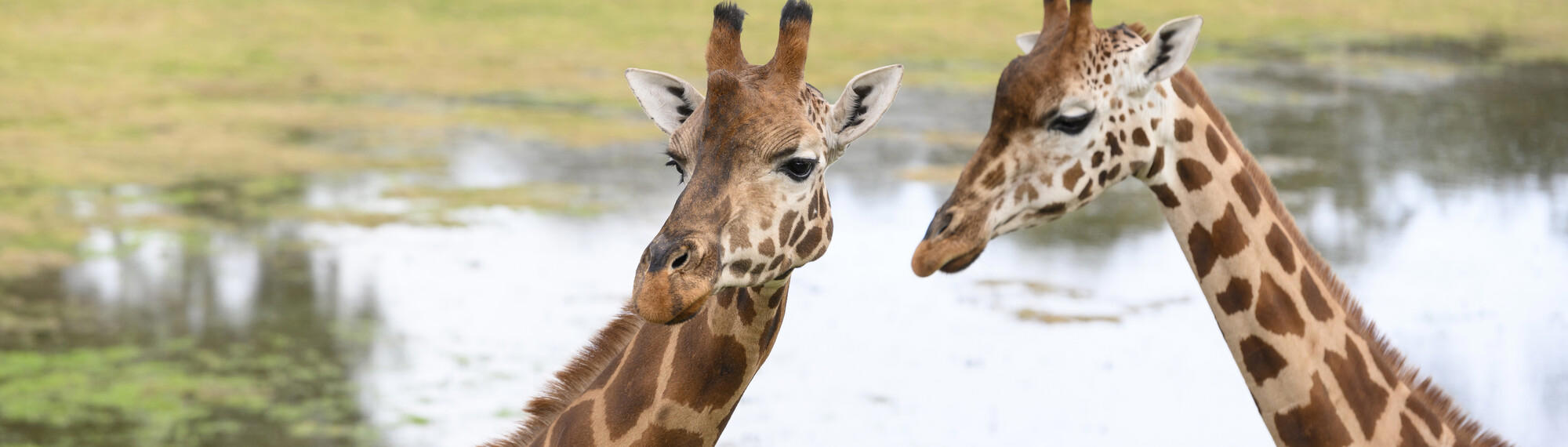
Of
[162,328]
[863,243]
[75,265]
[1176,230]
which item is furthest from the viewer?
[863,243]

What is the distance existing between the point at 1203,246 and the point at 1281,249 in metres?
0.21

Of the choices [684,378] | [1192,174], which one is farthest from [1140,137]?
[684,378]

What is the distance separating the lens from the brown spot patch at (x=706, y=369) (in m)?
3.84

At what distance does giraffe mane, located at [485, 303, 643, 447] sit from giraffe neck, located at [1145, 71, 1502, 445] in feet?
4.85

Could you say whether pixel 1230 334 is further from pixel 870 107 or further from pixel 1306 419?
pixel 870 107

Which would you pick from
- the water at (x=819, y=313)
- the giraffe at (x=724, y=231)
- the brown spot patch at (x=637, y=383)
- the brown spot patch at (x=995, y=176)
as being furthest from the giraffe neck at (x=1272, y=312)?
the water at (x=819, y=313)

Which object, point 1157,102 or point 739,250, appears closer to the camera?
point 739,250

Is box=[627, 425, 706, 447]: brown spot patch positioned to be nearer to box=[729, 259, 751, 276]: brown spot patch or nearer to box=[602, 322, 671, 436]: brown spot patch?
box=[602, 322, 671, 436]: brown spot patch

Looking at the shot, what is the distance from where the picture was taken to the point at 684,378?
3.88 m

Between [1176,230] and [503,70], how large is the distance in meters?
15.6

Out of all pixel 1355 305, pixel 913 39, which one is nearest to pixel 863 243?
pixel 1355 305

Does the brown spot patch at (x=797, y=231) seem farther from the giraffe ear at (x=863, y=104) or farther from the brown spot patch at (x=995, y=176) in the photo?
the brown spot patch at (x=995, y=176)

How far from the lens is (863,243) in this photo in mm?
11109

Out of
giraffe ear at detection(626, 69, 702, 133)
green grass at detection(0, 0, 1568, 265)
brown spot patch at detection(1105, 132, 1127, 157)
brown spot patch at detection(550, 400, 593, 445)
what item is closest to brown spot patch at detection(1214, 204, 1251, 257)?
brown spot patch at detection(1105, 132, 1127, 157)
